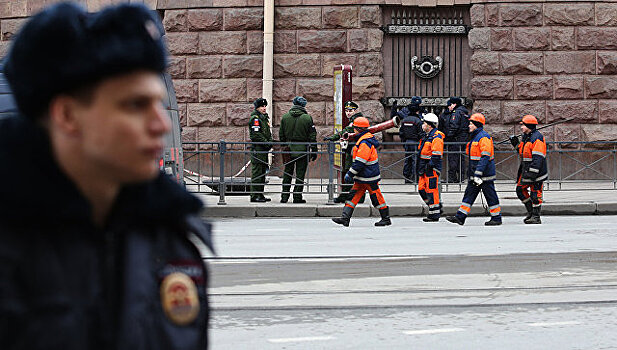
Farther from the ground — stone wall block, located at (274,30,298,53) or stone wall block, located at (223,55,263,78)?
stone wall block, located at (274,30,298,53)

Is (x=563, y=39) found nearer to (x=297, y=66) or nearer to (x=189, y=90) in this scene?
(x=297, y=66)

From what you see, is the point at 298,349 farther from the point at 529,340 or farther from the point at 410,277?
the point at 410,277

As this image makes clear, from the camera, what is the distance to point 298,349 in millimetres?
6172

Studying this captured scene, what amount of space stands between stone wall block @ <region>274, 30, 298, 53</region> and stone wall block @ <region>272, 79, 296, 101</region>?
1.92ft

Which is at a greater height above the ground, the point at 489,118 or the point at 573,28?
the point at 573,28

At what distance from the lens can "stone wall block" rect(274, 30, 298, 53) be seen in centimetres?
2102

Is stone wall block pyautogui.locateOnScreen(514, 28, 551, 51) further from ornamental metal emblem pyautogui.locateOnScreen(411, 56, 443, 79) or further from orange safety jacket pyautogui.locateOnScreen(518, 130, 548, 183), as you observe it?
orange safety jacket pyautogui.locateOnScreen(518, 130, 548, 183)

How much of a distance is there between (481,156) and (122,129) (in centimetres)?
1339

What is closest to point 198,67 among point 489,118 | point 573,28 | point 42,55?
point 489,118

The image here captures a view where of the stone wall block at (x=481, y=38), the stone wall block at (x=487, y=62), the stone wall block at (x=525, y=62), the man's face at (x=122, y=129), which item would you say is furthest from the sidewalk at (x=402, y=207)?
the man's face at (x=122, y=129)

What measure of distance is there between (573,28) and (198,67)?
288 inches

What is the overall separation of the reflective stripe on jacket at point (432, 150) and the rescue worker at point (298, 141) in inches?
102

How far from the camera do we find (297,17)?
69.0 feet

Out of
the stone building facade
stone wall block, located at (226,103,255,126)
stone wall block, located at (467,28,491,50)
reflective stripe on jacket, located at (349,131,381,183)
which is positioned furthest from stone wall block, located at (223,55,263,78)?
reflective stripe on jacket, located at (349,131,381,183)
